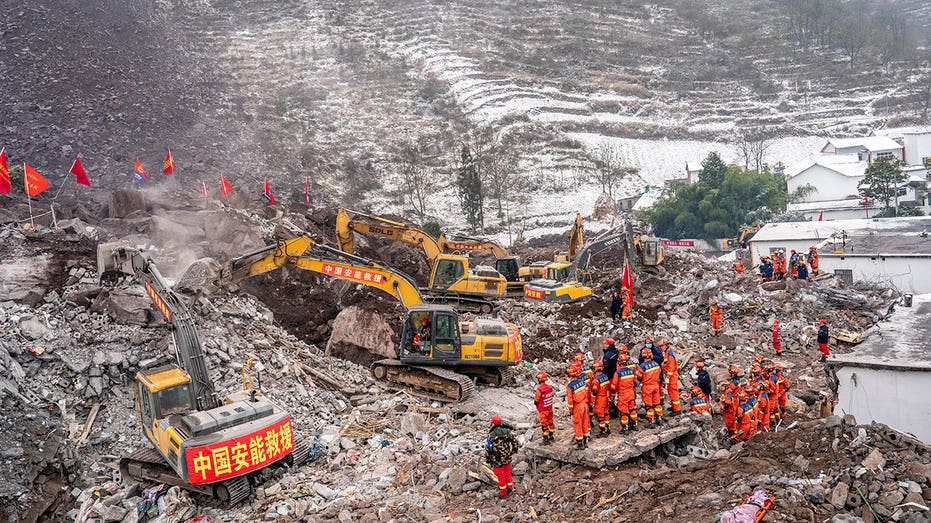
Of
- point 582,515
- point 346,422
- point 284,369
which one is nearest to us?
point 582,515

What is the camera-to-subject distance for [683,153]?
59.4 meters

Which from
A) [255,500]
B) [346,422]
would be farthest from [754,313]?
[255,500]

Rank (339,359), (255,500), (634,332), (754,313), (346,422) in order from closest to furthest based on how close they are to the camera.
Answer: (255,500), (346,422), (339,359), (634,332), (754,313)

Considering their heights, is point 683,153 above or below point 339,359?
above

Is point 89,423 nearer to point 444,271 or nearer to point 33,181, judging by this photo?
point 33,181

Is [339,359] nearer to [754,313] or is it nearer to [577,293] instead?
[577,293]

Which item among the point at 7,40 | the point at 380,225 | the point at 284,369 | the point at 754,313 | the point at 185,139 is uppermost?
the point at 7,40

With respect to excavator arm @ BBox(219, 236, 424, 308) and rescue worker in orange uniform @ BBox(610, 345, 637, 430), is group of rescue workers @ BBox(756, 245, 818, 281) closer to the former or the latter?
excavator arm @ BBox(219, 236, 424, 308)

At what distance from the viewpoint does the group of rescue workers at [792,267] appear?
78.6 ft

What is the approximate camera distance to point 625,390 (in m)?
10.1

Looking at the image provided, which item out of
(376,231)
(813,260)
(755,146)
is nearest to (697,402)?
(376,231)

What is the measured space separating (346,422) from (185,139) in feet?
116

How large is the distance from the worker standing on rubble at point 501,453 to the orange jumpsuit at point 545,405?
3.90 ft

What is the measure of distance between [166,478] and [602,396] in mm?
6604
